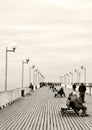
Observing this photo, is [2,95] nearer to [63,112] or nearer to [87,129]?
[63,112]

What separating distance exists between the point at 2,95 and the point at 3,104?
630 mm

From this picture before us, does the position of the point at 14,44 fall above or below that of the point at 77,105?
above

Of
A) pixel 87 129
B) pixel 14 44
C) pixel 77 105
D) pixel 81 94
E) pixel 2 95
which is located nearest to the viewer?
pixel 87 129

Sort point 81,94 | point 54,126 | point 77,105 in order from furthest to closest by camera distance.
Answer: point 81,94, point 77,105, point 54,126

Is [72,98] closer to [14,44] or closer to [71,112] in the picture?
[71,112]

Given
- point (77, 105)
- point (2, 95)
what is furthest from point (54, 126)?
point (2, 95)

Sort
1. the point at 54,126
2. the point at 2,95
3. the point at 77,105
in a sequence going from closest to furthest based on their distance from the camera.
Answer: the point at 54,126 → the point at 77,105 → the point at 2,95

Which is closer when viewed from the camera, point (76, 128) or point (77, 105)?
point (76, 128)

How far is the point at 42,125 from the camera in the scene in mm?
14922

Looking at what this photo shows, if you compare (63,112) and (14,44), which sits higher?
(14,44)

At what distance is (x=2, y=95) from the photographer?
2488 cm

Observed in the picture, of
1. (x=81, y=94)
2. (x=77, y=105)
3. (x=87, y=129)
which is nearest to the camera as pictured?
(x=87, y=129)

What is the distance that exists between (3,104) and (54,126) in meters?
10.9

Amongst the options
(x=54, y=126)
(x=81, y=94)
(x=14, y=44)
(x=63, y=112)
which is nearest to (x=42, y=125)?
(x=54, y=126)
